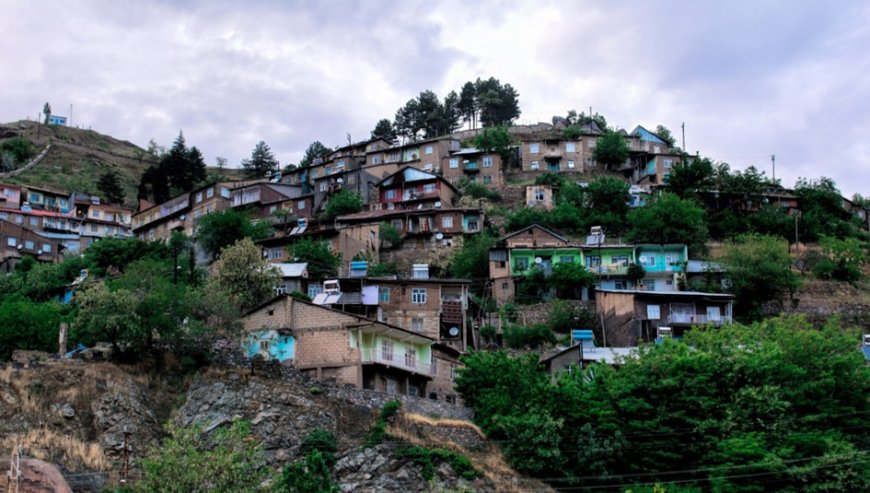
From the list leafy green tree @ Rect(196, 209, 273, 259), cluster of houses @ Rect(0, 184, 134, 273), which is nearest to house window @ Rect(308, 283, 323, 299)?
leafy green tree @ Rect(196, 209, 273, 259)

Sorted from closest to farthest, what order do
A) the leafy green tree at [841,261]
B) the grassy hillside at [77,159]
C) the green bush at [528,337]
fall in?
the green bush at [528,337], the leafy green tree at [841,261], the grassy hillside at [77,159]

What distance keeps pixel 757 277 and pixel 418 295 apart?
2037 cm

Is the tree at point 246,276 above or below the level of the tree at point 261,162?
below

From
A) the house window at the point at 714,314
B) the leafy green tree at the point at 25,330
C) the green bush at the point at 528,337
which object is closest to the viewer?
the leafy green tree at the point at 25,330

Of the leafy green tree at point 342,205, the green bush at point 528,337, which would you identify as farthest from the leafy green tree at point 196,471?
the leafy green tree at point 342,205

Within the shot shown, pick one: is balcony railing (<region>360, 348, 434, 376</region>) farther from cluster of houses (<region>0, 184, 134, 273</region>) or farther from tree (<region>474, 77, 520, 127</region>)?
tree (<region>474, 77, 520, 127</region>)

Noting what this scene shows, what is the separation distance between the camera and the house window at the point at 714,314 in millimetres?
54938

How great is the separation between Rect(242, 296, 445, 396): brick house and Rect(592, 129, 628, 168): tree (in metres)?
44.6

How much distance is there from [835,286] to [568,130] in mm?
31891

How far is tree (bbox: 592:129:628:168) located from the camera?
83.5 m

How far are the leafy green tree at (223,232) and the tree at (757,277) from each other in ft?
100

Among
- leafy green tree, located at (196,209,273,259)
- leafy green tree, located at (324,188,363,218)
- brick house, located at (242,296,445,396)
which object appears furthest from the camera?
leafy green tree, located at (324,188,363,218)

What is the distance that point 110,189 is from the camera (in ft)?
329

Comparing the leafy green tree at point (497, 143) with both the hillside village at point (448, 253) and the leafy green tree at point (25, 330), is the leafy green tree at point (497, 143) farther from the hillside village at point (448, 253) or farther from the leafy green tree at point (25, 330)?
the leafy green tree at point (25, 330)
